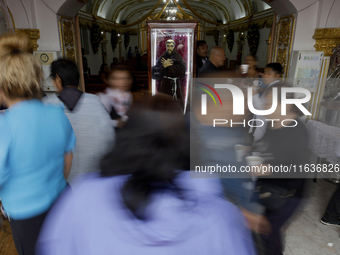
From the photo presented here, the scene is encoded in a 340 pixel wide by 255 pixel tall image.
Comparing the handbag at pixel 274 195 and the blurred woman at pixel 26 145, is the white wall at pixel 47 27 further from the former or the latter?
the handbag at pixel 274 195

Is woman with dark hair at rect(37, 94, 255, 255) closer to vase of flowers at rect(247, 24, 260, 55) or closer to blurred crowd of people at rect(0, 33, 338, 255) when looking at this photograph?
blurred crowd of people at rect(0, 33, 338, 255)

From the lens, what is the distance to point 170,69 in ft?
18.5

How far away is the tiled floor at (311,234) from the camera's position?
215cm

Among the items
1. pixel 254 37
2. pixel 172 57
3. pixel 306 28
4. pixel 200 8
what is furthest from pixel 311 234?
pixel 200 8

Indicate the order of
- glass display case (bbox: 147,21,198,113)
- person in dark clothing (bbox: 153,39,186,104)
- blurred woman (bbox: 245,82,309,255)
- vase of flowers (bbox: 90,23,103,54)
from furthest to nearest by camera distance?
vase of flowers (bbox: 90,23,103,54), person in dark clothing (bbox: 153,39,186,104), glass display case (bbox: 147,21,198,113), blurred woman (bbox: 245,82,309,255)

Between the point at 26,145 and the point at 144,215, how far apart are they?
24.2 inches

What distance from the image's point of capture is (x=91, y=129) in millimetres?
1538

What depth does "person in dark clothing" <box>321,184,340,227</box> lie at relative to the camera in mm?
2371

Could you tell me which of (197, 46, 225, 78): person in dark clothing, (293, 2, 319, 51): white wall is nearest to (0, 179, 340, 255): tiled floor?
(197, 46, 225, 78): person in dark clothing

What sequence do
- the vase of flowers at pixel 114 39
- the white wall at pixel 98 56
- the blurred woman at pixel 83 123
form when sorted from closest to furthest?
the blurred woman at pixel 83 123, the white wall at pixel 98 56, the vase of flowers at pixel 114 39

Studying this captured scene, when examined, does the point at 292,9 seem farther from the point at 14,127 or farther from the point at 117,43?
the point at 117,43

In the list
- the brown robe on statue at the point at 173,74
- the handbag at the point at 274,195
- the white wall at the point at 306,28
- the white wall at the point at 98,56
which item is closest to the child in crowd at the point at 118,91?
the handbag at the point at 274,195

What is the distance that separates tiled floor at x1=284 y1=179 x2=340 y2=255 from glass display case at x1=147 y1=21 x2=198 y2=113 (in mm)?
3408

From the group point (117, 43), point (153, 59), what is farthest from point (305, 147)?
point (117, 43)
